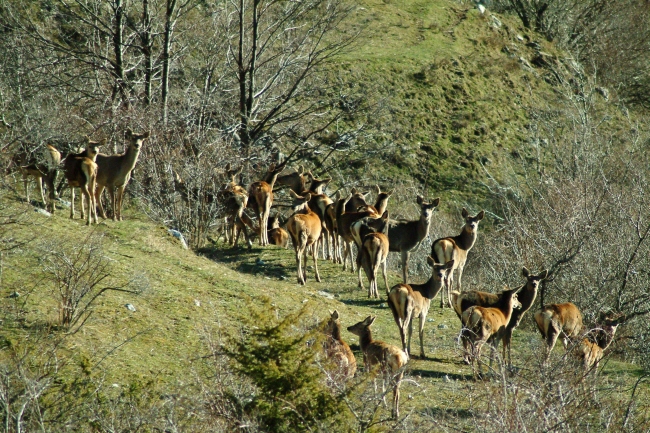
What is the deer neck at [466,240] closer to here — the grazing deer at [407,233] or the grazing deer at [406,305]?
the grazing deer at [407,233]

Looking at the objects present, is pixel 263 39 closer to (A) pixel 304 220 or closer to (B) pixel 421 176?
(B) pixel 421 176

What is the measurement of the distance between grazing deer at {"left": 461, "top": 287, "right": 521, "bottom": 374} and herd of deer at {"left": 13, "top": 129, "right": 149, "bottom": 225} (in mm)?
7265

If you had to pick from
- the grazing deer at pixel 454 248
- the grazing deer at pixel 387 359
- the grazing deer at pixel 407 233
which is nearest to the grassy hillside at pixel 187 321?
the grazing deer at pixel 387 359

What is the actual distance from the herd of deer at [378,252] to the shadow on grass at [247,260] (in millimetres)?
442

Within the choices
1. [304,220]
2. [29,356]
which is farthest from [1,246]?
[304,220]

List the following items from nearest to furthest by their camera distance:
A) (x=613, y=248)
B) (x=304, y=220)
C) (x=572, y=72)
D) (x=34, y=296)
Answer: (x=34, y=296) < (x=304, y=220) < (x=613, y=248) < (x=572, y=72)

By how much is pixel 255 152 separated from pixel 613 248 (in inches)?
398

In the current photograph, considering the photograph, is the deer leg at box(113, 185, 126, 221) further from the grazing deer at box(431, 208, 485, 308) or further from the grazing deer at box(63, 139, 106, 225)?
the grazing deer at box(431, 208, 485, 308)

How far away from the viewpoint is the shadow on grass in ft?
56.8

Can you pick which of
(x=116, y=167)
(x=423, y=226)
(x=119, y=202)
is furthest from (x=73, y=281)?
(x=423, y=226)

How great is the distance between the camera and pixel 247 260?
58.9ft

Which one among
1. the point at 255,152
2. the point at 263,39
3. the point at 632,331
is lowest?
the point at 632,331

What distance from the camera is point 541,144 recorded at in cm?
3762

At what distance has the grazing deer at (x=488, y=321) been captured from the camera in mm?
12047
